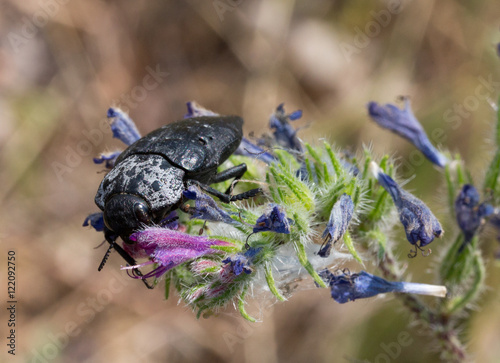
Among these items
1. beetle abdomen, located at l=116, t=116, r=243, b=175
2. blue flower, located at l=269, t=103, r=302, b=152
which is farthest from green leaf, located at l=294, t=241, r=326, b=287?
blue flower, located at l=269, t=103, r=302, b=152

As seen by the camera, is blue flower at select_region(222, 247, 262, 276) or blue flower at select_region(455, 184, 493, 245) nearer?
blue flower at select_region(222, 247, 262, 276)

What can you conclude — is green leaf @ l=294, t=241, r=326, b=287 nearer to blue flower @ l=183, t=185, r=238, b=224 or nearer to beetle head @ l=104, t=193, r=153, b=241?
blue flower @ l=183, t=185, r=238, b=224

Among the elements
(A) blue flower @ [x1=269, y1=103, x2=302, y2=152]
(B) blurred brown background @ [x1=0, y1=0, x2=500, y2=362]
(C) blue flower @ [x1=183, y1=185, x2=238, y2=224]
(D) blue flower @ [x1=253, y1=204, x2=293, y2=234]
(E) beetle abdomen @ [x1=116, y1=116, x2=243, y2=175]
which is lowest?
(B) blurred brown background @ [x1=0, y1=0, x2=500, y2=362]

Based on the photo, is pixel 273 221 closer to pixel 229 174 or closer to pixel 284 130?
pixel 229 174

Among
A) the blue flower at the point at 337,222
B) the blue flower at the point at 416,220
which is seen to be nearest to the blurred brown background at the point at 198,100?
the blue flower at the point at 416,220

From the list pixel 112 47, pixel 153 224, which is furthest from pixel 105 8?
pixel 153 224
